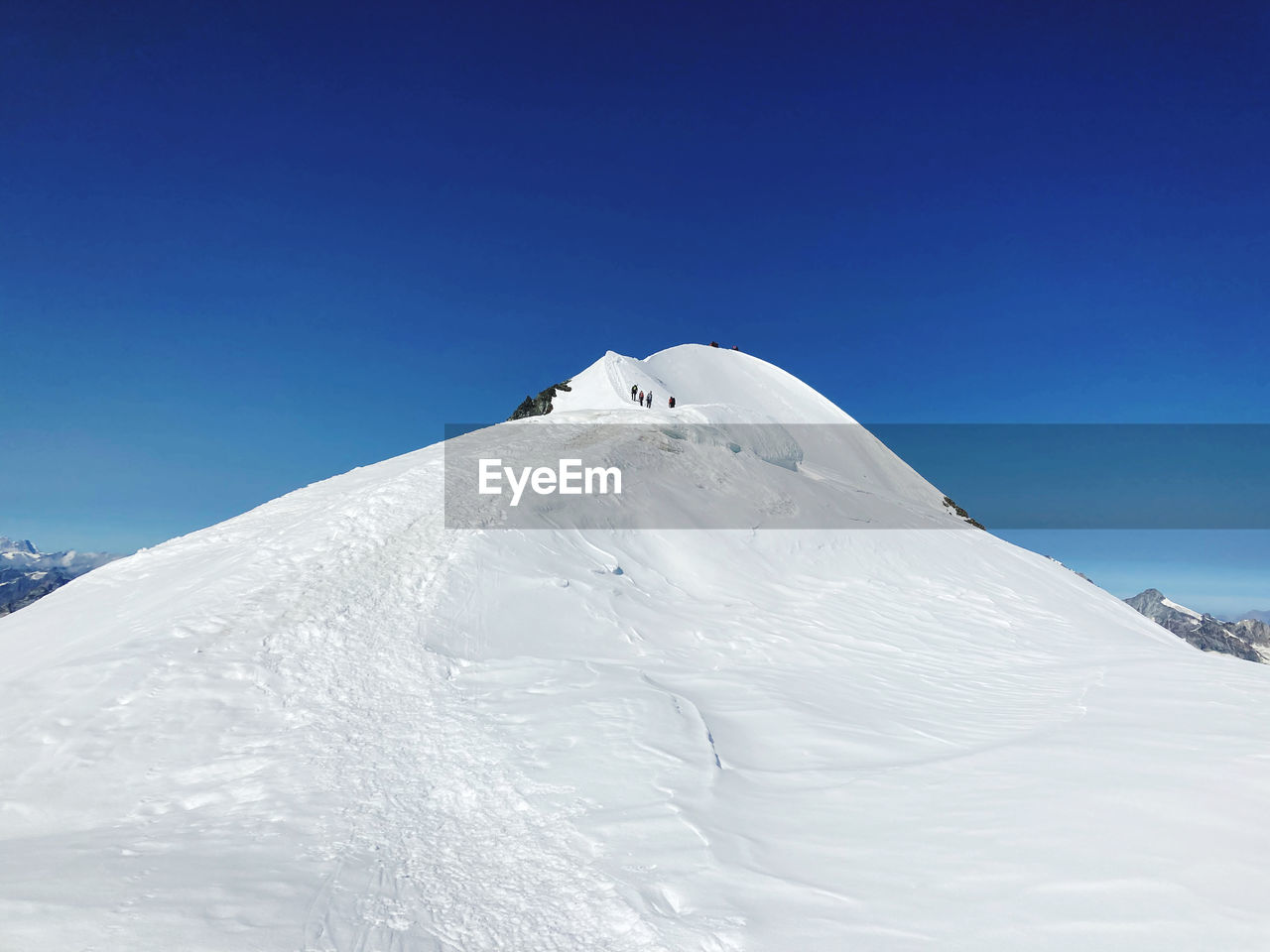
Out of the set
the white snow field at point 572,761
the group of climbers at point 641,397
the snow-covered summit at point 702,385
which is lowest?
the white snow field at point 572,761

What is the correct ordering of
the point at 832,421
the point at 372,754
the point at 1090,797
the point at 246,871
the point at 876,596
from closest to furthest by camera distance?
the point at 246,871, the point at 1090,797, the point at 372,754, the point at 876,596, the point at 832,421

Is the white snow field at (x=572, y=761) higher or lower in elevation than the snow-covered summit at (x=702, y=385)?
lower

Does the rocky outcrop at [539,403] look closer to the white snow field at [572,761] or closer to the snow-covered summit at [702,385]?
the snow-covered summit at [702,385]

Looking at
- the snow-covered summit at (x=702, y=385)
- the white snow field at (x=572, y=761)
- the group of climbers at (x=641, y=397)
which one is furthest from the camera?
the snow-covered summit at (x=702, y=385)

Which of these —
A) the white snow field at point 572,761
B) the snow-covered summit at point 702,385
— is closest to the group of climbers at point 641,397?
the snow-covered summit at point 702,385

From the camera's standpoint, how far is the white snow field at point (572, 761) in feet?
12.9

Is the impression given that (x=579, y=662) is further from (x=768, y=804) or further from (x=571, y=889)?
(x=571, y=889)

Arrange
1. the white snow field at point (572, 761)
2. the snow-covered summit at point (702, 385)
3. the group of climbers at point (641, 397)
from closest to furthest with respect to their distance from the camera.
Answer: the white snow field at point (572, 761) → the group of climbers at point (641, 397) → the snow-covered summit at point (702, 385)

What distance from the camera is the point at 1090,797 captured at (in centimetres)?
494

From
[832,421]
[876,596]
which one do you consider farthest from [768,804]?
[832,421]

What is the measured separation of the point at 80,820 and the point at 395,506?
6816mm

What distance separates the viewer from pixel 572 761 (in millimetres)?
6207

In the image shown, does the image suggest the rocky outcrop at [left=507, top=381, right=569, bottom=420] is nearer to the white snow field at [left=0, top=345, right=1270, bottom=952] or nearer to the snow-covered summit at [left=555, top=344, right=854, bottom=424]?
the snow-covered summit at [left=555, top=344, right=854, bottom=424]

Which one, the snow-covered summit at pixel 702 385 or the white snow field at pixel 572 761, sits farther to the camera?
the snow-covered summit at pixel 702 385
